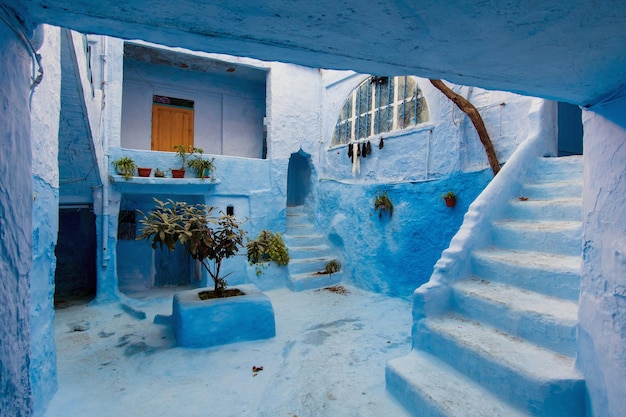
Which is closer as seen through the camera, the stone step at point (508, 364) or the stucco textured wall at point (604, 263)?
the stucco textured wall at point (604, 263)

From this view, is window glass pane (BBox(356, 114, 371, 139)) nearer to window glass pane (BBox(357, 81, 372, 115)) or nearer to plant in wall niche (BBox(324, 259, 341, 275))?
window glass pane (BBox(357, 81, 372, 115))

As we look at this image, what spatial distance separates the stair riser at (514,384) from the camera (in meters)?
2.34

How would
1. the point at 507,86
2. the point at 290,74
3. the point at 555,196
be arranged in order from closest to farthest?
1. the point at 507,86
2. the point at 555,196
3. the point at 290,74

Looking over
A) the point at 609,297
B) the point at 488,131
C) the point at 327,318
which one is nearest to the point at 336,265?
the point at 327,318

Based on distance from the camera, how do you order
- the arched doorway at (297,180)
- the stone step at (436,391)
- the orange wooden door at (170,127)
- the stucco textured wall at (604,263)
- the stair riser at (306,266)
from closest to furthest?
the stucco textured wall at (604,263)
the stone step at (436,391)
the stair riser at (306,266)
the orange wooden door at (170,127)
the arched doorway at (297,180)

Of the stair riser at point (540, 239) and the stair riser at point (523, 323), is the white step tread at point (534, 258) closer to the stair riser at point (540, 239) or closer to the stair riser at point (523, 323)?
the stair riser at point (540, 239)

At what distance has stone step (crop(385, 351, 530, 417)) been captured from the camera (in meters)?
2.69

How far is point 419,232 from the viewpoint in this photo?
7.34 metres

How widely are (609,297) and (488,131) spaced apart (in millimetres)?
4707

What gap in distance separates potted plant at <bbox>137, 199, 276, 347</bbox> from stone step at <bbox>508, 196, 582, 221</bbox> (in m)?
3.66

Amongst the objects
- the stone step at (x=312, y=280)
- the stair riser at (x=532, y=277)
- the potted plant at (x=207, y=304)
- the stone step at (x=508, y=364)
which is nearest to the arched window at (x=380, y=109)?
the stone step at (x=312, y=280)

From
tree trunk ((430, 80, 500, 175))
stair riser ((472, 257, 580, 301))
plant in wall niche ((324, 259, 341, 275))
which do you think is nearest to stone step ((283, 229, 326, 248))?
plant in wall niche ((324, 259, 341, 275))

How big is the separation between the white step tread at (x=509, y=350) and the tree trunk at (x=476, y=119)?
328 cm

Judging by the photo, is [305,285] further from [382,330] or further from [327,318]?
[382,330]
